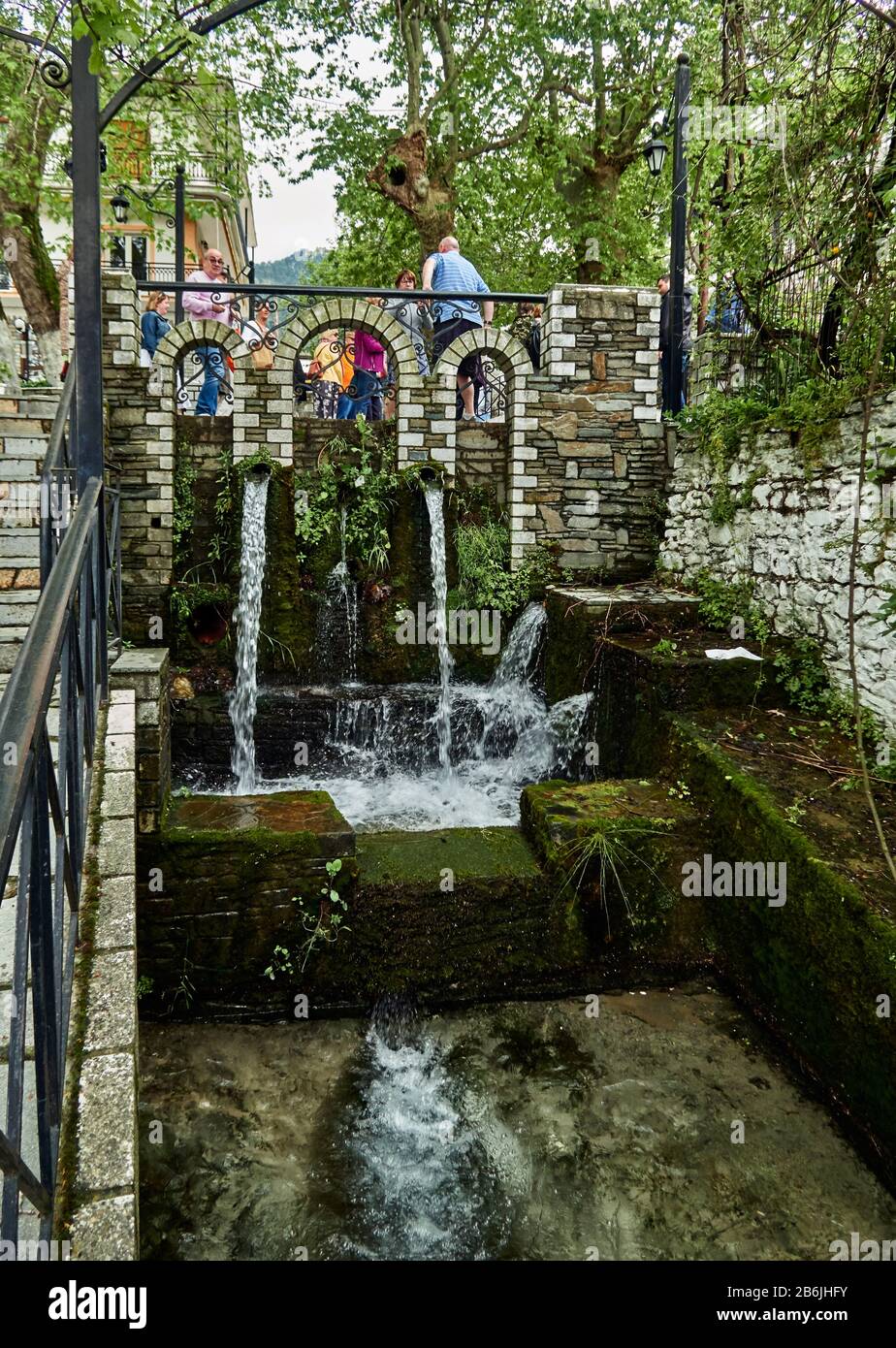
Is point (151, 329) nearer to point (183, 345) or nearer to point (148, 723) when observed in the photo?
point (183, 345)

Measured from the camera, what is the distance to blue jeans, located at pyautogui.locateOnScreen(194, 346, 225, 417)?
25.0ft

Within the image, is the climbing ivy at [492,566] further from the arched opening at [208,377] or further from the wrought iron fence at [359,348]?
the arched opening at [208,377]

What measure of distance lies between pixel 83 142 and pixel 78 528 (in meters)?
2.36

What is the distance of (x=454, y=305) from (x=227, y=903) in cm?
642

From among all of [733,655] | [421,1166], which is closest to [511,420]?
[733,655]

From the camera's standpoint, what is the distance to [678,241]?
308 inches

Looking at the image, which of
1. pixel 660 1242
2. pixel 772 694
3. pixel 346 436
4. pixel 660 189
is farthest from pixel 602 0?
pixel 660 1242

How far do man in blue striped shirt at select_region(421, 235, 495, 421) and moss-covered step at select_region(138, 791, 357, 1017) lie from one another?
560 cm

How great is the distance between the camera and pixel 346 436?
24.9 ft

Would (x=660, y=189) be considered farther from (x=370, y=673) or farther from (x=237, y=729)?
(x=237, y=729)

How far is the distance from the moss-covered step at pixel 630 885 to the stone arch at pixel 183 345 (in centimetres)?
521

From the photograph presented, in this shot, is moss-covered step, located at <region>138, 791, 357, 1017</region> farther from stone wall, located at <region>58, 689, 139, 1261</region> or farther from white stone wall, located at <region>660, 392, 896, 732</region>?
white stone wall, located at <region>660, 392, 896, 732</region>

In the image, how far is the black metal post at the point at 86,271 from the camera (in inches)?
146

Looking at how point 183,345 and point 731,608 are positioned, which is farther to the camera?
point 183,345
